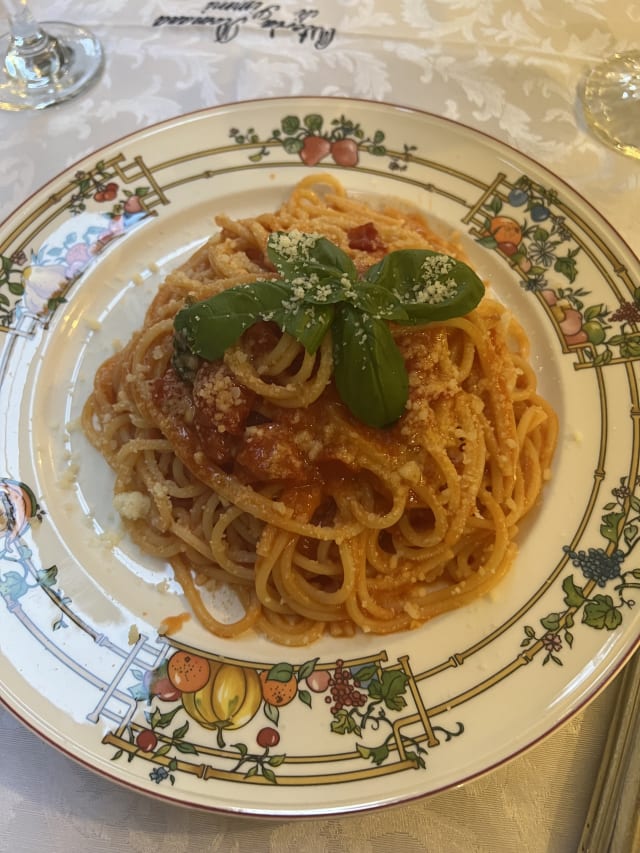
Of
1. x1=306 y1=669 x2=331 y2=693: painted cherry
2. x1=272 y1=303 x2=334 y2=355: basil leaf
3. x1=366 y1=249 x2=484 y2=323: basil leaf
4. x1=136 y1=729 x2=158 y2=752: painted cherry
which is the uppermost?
x1=366 y1=249 x2=484 y2=323: basil leaf

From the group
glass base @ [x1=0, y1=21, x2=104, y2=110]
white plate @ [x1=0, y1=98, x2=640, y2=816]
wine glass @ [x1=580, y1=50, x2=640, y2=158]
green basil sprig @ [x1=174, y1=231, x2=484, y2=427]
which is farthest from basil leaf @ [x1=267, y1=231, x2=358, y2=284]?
glass base @ [x1=0, y1=21, x2=104, y2=110]

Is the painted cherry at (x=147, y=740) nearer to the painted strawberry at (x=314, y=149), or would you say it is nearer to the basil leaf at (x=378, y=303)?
the basil leaf at (x=378, y=303)

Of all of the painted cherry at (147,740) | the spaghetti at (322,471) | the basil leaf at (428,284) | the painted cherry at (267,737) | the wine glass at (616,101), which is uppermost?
the wine glass at (616,101)

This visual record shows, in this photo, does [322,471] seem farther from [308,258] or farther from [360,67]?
[360,67]

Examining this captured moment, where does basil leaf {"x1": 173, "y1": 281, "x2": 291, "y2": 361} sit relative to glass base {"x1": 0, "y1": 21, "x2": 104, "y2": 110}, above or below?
below

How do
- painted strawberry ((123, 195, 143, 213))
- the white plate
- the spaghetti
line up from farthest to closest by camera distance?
painted strawberry ((123, 195, 143, 213)) < the spaghetti < the white plate

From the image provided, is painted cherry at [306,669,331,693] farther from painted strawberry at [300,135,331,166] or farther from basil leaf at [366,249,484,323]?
painted strawberry at [300,135,331,166]

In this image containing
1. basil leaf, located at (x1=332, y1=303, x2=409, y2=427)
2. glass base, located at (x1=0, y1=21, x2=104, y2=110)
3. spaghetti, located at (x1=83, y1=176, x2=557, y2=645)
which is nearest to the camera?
basil leaf, located at (x1=332, y1=303, x2=409, y2=427)

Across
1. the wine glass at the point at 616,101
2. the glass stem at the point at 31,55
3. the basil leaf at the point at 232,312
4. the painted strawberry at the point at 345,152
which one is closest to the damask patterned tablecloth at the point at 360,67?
the wine glass at the point at 616,101
